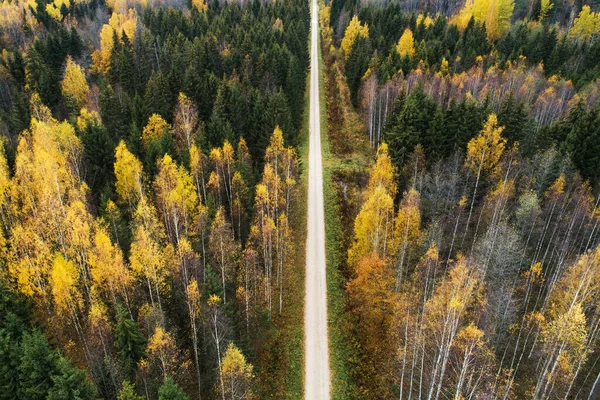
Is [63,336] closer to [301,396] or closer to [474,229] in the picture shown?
[301,396]

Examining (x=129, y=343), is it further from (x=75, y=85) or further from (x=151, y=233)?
(x=75, y=85)

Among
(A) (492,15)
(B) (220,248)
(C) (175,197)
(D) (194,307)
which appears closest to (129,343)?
(D) (194,307)

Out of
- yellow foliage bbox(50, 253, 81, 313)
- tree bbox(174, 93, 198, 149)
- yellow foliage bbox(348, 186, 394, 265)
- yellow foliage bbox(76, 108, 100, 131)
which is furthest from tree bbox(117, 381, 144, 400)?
yellow foliage bbox(76, 108, 100, 131)

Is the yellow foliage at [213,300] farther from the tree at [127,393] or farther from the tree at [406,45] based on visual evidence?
the tree at [406,45]

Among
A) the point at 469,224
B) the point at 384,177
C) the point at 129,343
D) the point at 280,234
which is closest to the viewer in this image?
the point at 129,343

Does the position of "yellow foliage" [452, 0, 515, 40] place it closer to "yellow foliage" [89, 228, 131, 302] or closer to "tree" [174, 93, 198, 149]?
"tree" [174, 93, 198, 149]

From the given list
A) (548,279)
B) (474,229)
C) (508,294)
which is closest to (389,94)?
(474,229)
